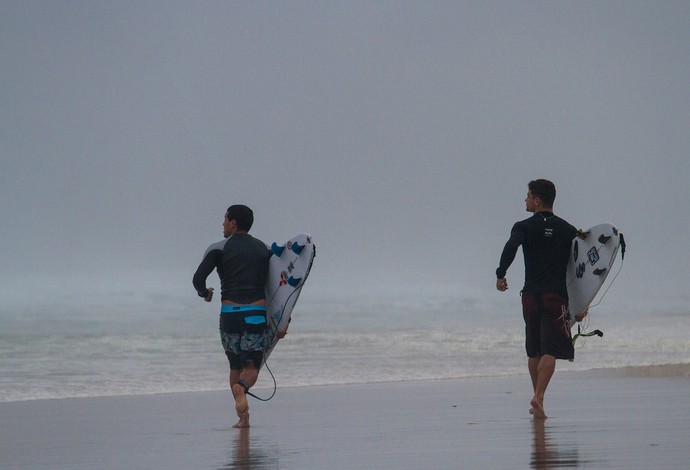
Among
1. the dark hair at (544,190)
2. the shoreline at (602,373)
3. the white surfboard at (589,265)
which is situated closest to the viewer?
the dark hair at (544,190)

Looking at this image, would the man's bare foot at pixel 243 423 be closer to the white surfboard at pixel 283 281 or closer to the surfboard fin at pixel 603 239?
the white surfboard at pixel 283 281

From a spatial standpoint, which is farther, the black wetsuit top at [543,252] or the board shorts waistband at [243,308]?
the board shorts waistband at [243,308]

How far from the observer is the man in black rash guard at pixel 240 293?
7863 millimetres

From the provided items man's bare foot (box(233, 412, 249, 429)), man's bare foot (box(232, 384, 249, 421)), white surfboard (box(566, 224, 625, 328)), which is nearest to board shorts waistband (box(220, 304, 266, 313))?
man's bare foot (box(232, 384, 249, 421))

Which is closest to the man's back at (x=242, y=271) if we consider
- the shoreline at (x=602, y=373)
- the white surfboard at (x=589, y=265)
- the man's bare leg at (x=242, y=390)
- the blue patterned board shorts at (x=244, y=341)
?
the blue patterned board shorts at (x=244, y=341)

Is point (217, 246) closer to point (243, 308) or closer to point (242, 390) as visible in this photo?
point (243, 308)

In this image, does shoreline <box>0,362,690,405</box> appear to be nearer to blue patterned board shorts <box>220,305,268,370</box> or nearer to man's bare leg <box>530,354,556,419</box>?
blue patterned board shorts <box>220,305,268,370</box>

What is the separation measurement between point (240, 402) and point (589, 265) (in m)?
2.56

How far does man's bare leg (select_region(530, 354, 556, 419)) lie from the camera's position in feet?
23.7

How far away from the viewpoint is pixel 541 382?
7.36 m

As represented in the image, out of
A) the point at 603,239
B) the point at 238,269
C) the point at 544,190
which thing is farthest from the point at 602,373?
the point at 238,269

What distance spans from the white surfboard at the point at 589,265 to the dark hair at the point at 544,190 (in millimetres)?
450

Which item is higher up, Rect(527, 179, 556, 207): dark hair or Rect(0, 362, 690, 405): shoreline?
Rect(527, 179, 556, 207): dark hair

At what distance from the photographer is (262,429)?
734 cm
